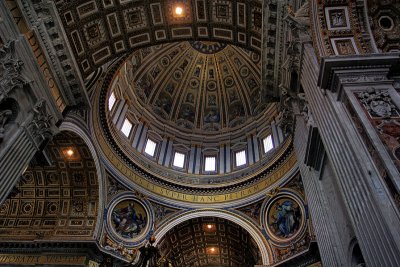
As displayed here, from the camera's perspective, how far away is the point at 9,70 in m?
8.34

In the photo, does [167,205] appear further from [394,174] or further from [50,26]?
[394,174]

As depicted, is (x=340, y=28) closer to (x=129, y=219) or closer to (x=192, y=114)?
(x=129, y=219)

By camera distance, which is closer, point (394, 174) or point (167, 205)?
point (394, 174)

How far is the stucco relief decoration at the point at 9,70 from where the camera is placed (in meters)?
8.09

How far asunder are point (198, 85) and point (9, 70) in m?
19.4

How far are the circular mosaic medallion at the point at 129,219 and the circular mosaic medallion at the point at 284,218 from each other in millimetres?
6759

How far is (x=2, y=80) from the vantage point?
26.5 feet

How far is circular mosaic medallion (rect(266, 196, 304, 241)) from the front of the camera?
16.1m

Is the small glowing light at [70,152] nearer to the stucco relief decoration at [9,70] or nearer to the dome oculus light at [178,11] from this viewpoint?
the stucco relief decoration at [9,70]

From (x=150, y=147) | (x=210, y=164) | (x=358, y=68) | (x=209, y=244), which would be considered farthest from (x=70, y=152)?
(x=358, y=68)

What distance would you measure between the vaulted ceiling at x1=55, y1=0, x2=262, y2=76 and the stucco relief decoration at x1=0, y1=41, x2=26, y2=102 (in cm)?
263

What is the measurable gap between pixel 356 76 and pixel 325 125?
1.09 metres

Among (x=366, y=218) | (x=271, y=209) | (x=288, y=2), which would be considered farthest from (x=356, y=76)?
(x=271, y=209)

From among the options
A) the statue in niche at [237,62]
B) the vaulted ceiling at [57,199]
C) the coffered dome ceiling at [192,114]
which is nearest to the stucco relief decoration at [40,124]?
the vaulted ceiling at [57,199]
